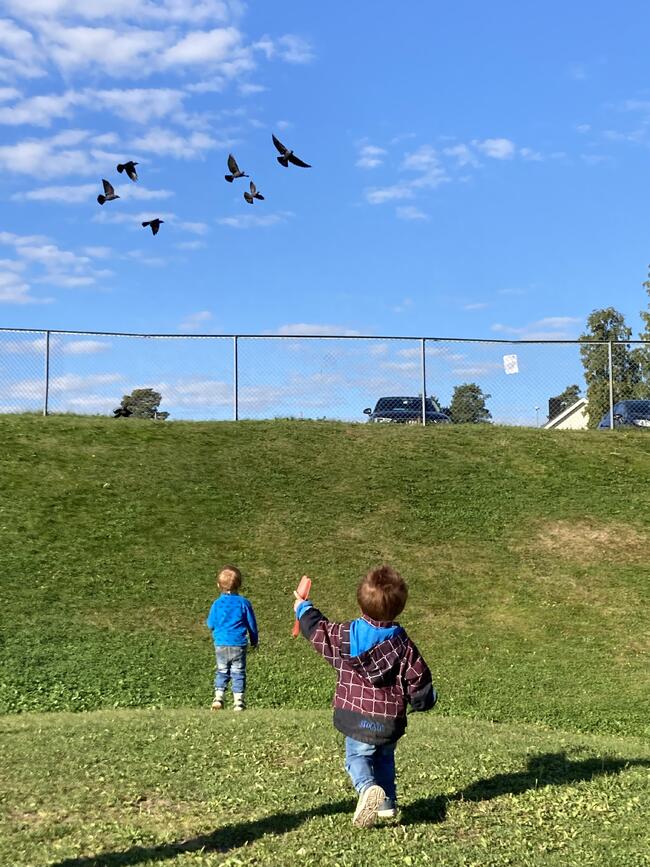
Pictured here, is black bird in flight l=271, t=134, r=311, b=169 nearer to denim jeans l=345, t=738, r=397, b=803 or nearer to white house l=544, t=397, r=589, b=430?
denim jeans l=345, t=738, r=397, b=803

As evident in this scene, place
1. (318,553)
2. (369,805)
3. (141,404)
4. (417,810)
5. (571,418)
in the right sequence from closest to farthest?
(369,805)
(417,810)
(318,553)
(141,404)
(571,418)

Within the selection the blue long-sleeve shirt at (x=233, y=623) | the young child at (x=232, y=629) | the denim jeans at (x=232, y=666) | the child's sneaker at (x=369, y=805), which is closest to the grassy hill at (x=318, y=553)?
the denim jeans at (x=232, y=666)

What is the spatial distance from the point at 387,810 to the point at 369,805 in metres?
0.17

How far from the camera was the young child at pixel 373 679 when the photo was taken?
453 centimetres

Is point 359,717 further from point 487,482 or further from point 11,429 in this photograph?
point 11,429

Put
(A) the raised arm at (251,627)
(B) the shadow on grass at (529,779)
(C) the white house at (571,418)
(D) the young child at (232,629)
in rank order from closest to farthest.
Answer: (B) the shadow on grass at (529,779), (A) the raised arm at (251,627), (D) the young child at (232,629), (C) the white house at (571,418)

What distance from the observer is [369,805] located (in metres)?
4.52

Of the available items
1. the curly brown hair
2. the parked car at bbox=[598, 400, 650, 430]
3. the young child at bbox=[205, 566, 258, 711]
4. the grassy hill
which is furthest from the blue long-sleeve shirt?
the parked car at bbox=[598, 400, 650, 430]

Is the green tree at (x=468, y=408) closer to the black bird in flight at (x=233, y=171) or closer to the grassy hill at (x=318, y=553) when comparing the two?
the grassy hill at (x=318, y=553)

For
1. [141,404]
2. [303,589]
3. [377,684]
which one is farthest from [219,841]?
[141,404]

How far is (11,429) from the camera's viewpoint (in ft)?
61.5

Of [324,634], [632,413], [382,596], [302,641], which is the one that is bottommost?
[302,641]

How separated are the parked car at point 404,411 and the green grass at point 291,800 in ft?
45.8

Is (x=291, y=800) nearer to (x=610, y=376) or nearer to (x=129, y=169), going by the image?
(x=129, y=169)
